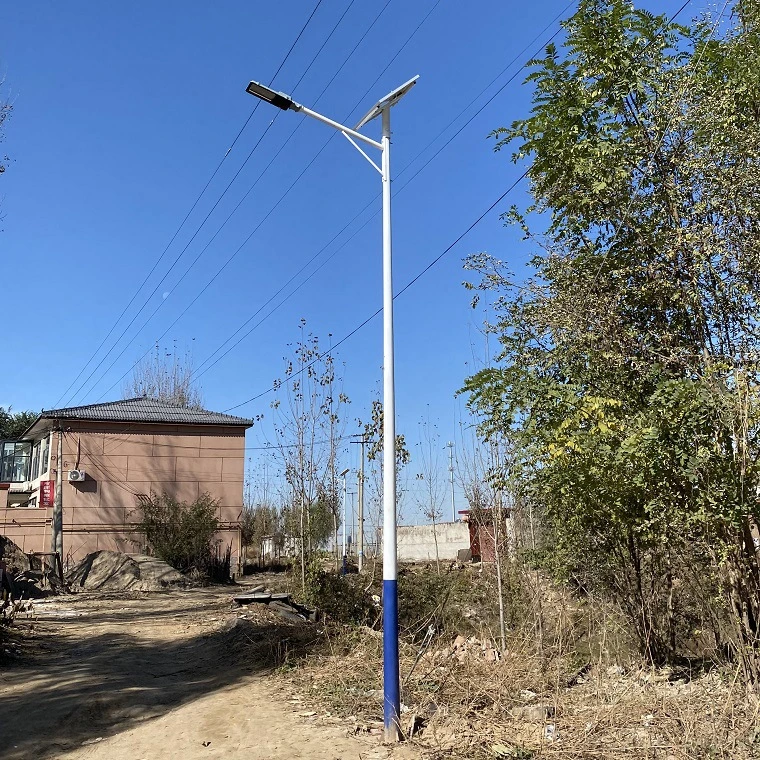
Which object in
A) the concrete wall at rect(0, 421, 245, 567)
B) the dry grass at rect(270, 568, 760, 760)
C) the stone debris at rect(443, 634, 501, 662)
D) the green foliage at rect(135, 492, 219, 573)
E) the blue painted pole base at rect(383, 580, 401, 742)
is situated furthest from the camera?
the concrete wall at rect(0, 421, 245, 567)

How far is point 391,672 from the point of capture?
20.0ft

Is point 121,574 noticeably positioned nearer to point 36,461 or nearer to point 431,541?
point 36,461

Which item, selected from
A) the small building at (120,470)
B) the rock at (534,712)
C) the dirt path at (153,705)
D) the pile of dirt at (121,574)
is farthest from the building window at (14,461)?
the rock at (534,712)

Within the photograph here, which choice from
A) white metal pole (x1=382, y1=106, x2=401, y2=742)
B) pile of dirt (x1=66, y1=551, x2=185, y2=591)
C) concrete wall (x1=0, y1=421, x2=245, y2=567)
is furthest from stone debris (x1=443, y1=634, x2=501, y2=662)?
concrete wall (x1=0, y1=421, x2=245, y2=567)

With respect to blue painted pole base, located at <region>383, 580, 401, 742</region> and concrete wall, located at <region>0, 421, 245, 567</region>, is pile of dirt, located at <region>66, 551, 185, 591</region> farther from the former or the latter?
blue painted pole base, located at <region>383, 580, 401, 742</region>

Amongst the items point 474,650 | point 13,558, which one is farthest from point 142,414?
point 474,650

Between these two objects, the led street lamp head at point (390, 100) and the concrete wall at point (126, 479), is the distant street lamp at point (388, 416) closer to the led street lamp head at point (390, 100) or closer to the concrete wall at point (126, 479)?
the led street lamp head at point (390, 100)

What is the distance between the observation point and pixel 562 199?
7.72 metres

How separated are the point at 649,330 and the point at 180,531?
19808 millimetres

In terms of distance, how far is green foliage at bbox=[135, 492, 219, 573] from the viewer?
23219 millimetres

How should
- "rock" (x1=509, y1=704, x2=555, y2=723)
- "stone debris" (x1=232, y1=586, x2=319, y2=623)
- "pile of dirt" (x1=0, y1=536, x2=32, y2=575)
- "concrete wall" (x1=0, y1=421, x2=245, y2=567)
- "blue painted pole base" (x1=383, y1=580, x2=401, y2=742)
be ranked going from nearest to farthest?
1. "blue painted pole base" (x1=383, y1=580, x2=401, y2=742)
2. "rock" (x1=509, y1=704, x2=555, y2=723)
3. "stone debris" (x1=232, y1=586, x2=319, y2=623)
4. "pile of dirt" (x1=0, y1=536, x2=32, y2=575)
5. "concrete wall" (x1=0, y1=421, x2=245, y2=567)

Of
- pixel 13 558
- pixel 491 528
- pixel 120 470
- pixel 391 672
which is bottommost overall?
pixel 391 672

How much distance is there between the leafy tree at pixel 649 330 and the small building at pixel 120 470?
20.7m

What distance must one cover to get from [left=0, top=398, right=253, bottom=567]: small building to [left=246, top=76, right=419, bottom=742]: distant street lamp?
21.0 metres
